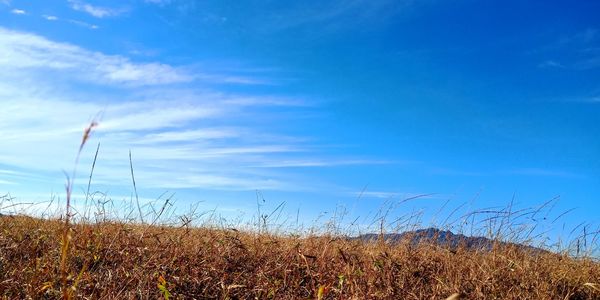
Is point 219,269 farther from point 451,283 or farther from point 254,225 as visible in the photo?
point 254,225

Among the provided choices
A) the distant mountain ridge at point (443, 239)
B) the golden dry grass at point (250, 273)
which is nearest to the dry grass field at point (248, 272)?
the golden dry grass at point (250, 273)

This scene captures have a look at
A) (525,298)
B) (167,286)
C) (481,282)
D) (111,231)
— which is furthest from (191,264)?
(525,298)

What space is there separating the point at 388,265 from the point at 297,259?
1.03m

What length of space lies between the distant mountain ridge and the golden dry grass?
93cm

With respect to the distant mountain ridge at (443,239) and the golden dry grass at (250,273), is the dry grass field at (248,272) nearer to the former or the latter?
the golden dry grass at (250,273)

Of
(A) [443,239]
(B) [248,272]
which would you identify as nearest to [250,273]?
(B) [248,272]

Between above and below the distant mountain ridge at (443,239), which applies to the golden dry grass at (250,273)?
below

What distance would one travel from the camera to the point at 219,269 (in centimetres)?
508

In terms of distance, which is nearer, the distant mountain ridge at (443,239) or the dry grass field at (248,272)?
the dry grass field at (248,272)

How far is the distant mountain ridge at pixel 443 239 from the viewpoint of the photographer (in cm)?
746

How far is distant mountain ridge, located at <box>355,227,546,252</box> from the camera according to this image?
24.5 feet

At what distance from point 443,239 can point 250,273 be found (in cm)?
392

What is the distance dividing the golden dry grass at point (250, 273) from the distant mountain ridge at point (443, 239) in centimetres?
93

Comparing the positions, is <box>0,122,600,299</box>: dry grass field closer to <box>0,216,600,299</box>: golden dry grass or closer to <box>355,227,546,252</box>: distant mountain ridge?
<box>0,216,600,299</box>: golden dry grass
